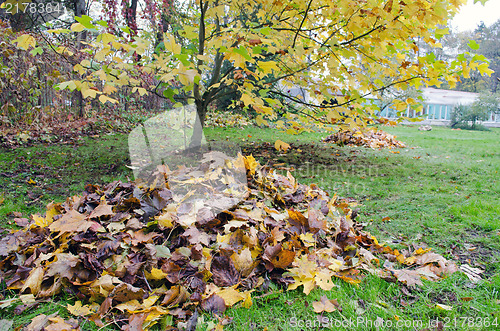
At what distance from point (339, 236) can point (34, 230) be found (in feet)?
6.82

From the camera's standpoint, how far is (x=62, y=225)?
1.67 meters

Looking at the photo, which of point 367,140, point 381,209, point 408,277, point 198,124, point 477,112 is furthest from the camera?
point 477,112

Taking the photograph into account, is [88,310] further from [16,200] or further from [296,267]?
[16,200]

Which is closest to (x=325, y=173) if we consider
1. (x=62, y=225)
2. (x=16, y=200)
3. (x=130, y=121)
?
(x=62, y=225)

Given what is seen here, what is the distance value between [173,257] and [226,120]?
925 cm

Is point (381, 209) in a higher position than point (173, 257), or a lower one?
→ lower

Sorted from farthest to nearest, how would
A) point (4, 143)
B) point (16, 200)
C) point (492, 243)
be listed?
point (4, 143)
point (16, 200)
point (492, 243)

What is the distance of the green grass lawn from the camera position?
4.39 feet

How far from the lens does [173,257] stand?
154cm

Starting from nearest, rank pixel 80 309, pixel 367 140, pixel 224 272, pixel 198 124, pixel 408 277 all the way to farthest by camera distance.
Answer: pixel 80 309 < pixel 224 272 < pixel 408 277 < pixel 198 124 < pixel 367 140

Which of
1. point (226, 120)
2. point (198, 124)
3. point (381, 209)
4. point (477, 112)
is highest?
point (477, 112)

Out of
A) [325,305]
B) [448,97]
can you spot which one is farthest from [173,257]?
[448,97]

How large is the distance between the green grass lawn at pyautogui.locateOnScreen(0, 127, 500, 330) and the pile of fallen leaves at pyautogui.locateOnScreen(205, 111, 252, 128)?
12.1 ft

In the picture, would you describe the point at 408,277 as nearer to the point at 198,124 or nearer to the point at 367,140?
the point at 198,124
